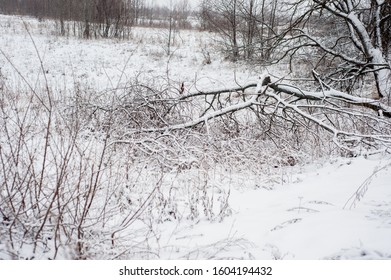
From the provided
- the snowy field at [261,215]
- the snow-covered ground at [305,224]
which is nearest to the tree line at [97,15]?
the snowy field at [261,215]

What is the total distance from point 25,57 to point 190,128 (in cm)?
1157

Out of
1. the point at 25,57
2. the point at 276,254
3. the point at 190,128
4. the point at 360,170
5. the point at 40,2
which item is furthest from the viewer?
the point at 40,2

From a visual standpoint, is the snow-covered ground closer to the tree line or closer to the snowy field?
the snowy field

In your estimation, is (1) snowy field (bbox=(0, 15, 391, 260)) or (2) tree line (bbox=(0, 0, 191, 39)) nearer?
(1) snowy field (bbox=(0, 15, 391, 260))

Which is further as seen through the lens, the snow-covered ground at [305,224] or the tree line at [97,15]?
the tree line at [97,15]

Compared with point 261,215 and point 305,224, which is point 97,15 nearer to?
→ point 261,215

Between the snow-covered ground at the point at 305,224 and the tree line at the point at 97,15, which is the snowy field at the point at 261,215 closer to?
the snow-covered ground at the point at 305,224

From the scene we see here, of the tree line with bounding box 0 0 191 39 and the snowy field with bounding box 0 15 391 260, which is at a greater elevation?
the tree line with bounding box 0 0 191 39

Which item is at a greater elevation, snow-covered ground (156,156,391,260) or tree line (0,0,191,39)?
tree line (0,0,191,39)

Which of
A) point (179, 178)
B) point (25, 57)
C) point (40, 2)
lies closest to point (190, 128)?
point (179, 178)

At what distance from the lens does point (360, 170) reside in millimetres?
3447

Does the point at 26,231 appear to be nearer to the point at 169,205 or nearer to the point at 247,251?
the point at 169,205

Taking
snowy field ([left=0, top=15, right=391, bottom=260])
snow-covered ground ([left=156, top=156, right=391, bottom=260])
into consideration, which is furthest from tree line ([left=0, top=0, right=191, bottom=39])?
snow-covered ground ([left=156, top=156, right=391, bottom=260])
